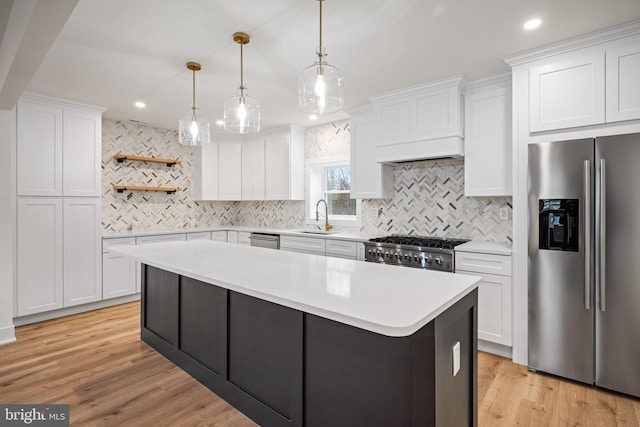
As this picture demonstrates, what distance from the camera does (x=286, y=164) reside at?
5102 millimetres

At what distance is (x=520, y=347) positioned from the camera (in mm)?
2762

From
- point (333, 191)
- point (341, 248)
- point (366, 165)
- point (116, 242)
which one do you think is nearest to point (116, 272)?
point (116, 242)

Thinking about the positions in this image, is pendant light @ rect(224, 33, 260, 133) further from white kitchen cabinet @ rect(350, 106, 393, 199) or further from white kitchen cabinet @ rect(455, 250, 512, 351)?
white kitchen cabinet @ rect(455, 250, 512, 351)

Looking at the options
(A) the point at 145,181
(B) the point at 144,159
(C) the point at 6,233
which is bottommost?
(C) the point at 6,233

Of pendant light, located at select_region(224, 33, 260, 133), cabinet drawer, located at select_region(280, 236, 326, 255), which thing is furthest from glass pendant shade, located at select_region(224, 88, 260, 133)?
cabinet drawer, located at select_region(280, 236, 326, 255)

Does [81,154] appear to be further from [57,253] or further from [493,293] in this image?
[493,293]

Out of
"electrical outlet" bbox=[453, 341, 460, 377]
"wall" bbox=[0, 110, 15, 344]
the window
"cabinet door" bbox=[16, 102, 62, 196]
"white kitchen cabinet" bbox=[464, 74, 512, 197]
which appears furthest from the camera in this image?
the window

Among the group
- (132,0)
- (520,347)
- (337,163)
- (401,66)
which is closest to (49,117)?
(132,0)

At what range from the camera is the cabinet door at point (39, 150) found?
3602mm

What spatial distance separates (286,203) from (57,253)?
305cm

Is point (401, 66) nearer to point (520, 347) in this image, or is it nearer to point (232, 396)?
point (520, 347)

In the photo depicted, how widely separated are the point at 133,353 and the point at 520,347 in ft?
10.8

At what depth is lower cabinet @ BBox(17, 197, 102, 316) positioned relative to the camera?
363 cm

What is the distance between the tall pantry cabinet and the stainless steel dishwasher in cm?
196
